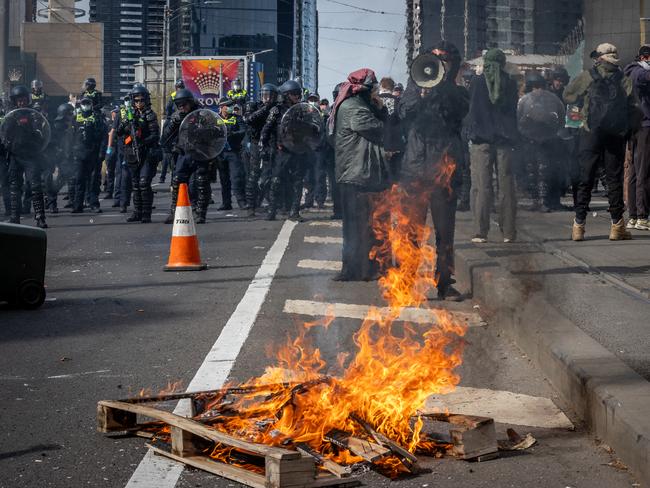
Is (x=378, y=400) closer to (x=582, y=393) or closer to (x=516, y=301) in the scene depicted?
(x=582, y=393)

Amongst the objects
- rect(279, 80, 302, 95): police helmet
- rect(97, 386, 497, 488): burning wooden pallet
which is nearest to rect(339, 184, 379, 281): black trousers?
rect(97, 386, 497, 488): burning wooden pallet

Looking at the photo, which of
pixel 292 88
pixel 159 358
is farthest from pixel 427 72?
pixel 292 88

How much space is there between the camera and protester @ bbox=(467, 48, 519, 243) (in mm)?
12688

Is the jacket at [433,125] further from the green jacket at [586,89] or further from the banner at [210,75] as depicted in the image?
the banner at [210,75]

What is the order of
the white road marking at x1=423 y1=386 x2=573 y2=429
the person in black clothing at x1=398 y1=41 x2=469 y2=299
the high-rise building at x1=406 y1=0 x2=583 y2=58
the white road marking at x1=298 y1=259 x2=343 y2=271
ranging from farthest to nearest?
the white road marking at x1=298 y1=259 x2=343 y2=271, the person in black clothing at x1=398 y1=41 x2=469 y2=299, the white road marking at x1=423 y1=386 x2=573 y2=429, the high-rise building at x1=406 y1=0 x2=583 y2=58

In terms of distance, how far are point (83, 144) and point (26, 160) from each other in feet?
11.5

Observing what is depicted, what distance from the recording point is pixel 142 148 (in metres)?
18.1

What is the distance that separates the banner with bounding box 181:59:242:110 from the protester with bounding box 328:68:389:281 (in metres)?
59.2

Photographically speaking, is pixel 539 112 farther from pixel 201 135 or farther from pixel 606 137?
pixel 201 135

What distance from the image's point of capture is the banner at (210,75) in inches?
2756

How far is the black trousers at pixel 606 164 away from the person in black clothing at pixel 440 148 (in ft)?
9.86

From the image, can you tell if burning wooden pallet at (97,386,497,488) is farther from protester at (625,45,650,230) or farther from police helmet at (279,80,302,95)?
police helmet at (279,80,302,95)

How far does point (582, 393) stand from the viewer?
5.78m

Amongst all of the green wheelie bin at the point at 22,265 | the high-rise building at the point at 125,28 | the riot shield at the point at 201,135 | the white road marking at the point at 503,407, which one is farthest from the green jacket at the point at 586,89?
the high-rise building at the point at 125,28
